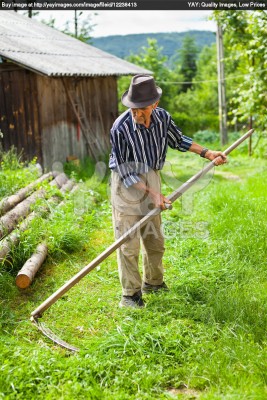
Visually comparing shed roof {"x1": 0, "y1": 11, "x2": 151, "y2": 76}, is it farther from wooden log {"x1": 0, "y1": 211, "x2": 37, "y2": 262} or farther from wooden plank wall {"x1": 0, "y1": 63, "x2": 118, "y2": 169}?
wooden log {"x1": 0, "y1": 211, "x2": 37, "y2": 262}

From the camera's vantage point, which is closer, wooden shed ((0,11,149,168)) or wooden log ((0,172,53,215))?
wooden log ((0,172,53,215))

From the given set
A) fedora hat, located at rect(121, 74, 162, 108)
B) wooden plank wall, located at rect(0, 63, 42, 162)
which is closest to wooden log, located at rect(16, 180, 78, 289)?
fedora hat, located at rect(121, 74, 162, 108)

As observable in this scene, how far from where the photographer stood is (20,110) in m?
10.4

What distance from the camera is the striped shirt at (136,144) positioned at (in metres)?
4.59

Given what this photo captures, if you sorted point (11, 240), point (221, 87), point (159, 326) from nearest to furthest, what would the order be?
point (159, 326) < point (11, 240) < point (221, 87)

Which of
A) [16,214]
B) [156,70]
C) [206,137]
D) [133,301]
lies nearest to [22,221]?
[16,214]

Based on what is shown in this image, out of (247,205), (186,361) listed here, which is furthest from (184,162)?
(186,361)

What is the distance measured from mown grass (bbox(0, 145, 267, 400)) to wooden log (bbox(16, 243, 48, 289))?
0.47 feet

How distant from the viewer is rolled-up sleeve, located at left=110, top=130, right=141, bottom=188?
4586mm

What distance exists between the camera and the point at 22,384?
3.60 metres

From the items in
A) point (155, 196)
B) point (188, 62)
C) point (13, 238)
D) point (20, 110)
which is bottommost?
point (13, 238)

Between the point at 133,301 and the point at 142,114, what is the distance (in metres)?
1.74

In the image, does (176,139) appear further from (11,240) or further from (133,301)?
(11,240)

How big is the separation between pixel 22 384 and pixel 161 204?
1.94 m
